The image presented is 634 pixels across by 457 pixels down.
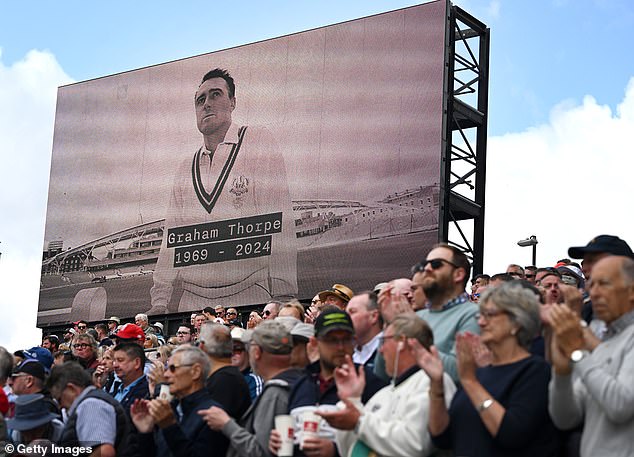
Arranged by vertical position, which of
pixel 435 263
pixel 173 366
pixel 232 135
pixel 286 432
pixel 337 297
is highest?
pixel 232 135

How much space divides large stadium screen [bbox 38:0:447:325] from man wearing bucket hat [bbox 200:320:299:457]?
38.9 ft

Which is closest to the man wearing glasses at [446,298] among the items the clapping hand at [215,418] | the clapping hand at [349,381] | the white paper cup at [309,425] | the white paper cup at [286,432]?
the clapping hand at [349,381]

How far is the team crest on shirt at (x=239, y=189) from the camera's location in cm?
2164

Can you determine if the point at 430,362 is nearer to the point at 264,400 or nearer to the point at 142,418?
the point at 264,400

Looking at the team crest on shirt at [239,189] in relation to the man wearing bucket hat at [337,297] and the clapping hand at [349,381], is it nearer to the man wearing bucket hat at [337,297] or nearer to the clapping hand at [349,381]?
the man wearing bucket hat at [337,297]

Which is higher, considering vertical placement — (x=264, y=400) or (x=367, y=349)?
(x=367, y=349)

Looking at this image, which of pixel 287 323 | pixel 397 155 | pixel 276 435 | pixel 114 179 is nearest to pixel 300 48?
pixel 397 155

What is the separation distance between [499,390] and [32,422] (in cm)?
366

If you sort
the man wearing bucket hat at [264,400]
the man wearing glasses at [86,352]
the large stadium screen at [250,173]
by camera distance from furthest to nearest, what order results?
the large stadium screen at [250,173] → the man wearing glasses at [86,352] → the man wearing bucket hat at [264,400]

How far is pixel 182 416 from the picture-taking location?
661cm

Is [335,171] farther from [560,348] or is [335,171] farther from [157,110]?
[560,348]

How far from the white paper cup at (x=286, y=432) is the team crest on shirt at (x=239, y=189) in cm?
1617

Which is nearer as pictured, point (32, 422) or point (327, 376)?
point (327, 376)

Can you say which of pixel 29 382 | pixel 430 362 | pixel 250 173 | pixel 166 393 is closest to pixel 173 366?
pixel 166 393
